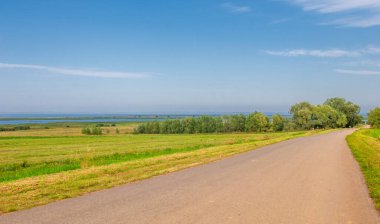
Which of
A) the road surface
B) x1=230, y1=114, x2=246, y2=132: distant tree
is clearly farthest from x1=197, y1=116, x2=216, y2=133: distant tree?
the road surface

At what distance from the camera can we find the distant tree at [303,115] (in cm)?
11747

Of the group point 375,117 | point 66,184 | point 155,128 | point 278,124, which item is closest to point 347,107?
point 375,117

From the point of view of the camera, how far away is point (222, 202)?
9.73m

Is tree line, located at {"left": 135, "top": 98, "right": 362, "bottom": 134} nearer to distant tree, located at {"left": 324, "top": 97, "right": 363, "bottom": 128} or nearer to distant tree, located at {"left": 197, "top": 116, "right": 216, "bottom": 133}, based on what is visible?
distant tree, located at {"left": 197, "top": 116, "right": 216, "bottom": 133}

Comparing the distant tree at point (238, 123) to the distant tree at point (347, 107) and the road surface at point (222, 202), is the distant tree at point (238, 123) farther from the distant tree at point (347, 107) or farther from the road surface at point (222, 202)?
the road surface at point (222, 202)

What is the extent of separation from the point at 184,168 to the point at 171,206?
7.80m

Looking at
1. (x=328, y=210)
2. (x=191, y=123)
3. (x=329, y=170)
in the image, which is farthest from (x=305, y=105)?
(x=328, y=210)

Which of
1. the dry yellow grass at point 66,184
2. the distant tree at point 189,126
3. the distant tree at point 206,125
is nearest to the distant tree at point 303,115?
the distant tree at point 206,125

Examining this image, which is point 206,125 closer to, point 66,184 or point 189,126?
point 189,126

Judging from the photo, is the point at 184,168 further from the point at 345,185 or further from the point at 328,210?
the point at 328,210

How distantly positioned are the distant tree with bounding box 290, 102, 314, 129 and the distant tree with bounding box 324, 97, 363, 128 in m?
24.8

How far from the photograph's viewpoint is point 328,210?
892cm

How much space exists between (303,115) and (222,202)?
4448 inches

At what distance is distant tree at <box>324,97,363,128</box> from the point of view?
463 feet
